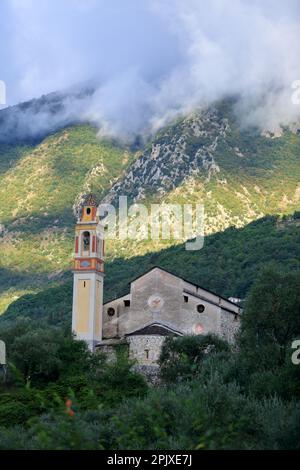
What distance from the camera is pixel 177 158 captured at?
138875 mm

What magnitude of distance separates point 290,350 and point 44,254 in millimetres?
101523

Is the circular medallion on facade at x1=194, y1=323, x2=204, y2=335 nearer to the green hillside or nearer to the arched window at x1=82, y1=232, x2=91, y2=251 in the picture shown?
the arched window at x1=82, y1=232, x2=91, y2=251

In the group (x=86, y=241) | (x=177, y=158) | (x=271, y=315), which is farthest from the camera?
(x=177, y=158)

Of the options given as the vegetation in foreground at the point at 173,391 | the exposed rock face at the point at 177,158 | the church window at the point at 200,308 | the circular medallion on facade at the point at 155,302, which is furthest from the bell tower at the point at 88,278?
the exposed rock face at the point at 177,158

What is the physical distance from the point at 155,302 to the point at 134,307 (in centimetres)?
168

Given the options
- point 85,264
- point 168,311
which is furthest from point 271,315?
point 85,264

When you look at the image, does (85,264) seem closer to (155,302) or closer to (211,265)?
(155,302)

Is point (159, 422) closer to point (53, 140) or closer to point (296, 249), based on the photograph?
point (296, 249)

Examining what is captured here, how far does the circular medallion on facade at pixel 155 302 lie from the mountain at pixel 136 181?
5044cm

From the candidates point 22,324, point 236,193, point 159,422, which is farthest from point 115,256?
point 159,422

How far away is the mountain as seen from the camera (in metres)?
127

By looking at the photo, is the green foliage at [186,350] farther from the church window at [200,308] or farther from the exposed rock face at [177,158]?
the exposed rock face at [177,158]

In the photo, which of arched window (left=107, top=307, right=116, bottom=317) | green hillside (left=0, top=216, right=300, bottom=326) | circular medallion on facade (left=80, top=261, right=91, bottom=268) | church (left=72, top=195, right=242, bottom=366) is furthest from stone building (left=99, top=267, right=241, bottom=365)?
green hillside (left=0, top=216, right=300, bottom=326)
